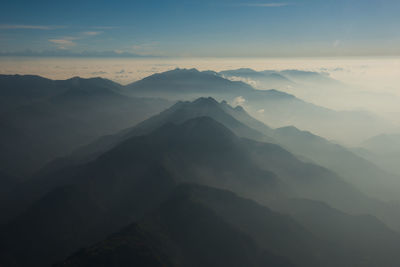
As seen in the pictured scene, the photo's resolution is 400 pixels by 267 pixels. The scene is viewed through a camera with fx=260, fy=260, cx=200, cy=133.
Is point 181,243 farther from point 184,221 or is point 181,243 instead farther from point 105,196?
point 105,196

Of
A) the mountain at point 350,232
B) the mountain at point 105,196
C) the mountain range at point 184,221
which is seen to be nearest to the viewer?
the mountain range at point 184,221

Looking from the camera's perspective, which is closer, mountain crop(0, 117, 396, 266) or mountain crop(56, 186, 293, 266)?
mountain crop(56, 186, 293, 266)

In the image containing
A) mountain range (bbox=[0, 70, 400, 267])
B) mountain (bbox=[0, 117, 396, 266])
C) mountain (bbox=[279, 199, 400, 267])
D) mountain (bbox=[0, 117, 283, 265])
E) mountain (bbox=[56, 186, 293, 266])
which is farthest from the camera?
mountain (bbox=[0, 117, 396, 266])

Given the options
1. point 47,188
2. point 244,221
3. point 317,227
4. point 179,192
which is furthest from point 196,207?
point 47,188

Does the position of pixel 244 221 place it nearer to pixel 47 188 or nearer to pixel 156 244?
pixel 156 244

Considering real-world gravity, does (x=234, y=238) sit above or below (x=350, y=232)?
above

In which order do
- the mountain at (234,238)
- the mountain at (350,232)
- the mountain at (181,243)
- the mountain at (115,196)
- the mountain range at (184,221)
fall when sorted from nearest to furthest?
the mountain at (181,243)
the mountain at (234,238)
the mountain range at (184,221)
the mountain at (350,232)
the mountain at (115,196)

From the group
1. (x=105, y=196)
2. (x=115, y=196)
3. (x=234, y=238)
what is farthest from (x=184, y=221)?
(x=105, y=196)

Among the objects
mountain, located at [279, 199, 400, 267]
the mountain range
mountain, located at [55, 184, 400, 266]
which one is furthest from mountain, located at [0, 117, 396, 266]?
mountain, located at [55, 184, 400, 266]

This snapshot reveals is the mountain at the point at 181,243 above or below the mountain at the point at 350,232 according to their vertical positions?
above

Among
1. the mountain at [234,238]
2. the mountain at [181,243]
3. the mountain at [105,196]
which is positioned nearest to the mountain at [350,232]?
the mountain at [234,238]

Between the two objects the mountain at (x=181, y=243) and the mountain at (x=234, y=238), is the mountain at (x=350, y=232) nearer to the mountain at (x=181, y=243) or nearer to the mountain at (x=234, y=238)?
the mountain at (x=234, y=238)

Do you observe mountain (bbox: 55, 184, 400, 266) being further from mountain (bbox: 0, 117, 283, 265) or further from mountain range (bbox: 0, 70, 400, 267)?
mountain (bbox: 0, 117, 283, 265)
